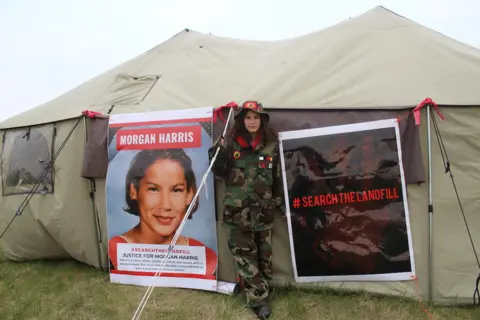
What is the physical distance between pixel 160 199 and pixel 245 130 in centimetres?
120

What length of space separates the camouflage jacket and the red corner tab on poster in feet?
1.56

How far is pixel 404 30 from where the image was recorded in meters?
4.61

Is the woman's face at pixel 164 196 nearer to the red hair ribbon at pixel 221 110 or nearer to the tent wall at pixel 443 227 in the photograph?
the tent wall at pixel 443 227

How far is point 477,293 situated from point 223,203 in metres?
2.40

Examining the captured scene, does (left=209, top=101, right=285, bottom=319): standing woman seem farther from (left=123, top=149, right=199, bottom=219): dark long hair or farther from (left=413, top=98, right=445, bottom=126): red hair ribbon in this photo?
(left=413, top=98, right=445, bottom=126): red hair ribbon

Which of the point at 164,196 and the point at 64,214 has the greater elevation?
the point at 164,196

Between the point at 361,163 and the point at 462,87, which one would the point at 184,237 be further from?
the point at 462,87

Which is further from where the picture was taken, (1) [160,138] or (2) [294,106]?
(1) [160,138]

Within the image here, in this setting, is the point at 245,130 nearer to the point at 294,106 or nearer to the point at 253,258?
the point at 294,106

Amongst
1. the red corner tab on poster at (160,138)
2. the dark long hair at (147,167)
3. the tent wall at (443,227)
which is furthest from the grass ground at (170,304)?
the red corner tab on poster at (160,138)

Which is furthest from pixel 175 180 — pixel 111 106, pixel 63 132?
pixel 63 132

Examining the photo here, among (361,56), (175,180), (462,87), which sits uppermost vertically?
(361,56)

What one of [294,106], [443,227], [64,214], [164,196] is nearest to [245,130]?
[294,106]

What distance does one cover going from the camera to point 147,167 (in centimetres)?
428
